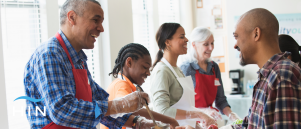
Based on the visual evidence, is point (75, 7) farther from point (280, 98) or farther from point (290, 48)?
point (290, 48)

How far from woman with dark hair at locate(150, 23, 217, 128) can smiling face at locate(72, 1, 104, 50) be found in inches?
32.6

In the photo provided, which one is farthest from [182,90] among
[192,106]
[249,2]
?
[249,2]

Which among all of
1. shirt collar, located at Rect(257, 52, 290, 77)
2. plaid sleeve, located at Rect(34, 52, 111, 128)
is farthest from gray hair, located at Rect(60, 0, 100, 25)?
shirt collar, located at Rect(257, 52, 290, 77)

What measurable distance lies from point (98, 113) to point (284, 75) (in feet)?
2.62

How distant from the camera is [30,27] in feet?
7.43

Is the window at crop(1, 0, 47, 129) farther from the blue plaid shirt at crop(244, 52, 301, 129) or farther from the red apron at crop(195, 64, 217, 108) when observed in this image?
the blue plaid shirt at crop(244, 52, 301, 129)

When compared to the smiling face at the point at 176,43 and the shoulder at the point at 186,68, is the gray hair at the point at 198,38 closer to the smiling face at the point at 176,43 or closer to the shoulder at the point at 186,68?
the shoulder at the point at 186,68

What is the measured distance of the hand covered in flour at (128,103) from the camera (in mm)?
1210

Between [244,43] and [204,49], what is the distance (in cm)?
144

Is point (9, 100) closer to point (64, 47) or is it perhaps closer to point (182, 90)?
point (64, 47)

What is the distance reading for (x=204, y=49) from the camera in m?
2.76

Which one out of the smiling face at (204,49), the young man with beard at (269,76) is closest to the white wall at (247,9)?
the smiling face at (204,49)

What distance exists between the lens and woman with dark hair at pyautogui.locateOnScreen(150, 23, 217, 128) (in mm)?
1951

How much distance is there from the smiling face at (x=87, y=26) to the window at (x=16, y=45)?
109 cm
